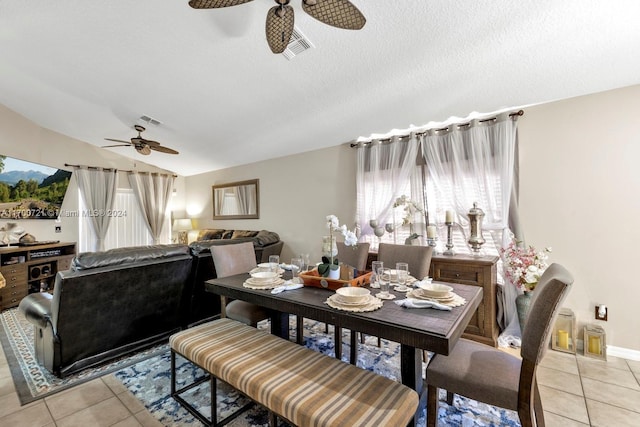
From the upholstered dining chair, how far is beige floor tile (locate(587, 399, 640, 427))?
230 cm

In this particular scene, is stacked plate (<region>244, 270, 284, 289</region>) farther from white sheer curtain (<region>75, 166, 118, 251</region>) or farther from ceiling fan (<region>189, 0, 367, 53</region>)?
white sheer curtain (<region>75, 166, 118, 251</region>)

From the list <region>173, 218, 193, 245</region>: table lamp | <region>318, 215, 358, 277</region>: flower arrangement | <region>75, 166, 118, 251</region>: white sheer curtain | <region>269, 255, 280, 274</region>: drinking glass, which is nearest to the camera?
<region>318, 215, 358, 277</region>: flower arrangement

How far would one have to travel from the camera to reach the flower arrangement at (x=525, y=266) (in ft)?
8.21

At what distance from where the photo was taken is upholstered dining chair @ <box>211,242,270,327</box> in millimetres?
2297

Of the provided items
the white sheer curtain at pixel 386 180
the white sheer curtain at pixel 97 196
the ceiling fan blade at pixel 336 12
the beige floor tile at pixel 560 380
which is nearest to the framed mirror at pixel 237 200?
the white sheer curtain at pixel 97 196

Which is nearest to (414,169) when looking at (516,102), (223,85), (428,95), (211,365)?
(428,95)

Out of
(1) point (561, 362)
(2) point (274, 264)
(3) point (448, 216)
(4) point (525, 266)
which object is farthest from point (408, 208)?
(1) point (561, 362)

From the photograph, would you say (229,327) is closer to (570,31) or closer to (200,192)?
(570,31)

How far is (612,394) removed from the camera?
191 cm

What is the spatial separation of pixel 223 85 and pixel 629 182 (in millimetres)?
3976

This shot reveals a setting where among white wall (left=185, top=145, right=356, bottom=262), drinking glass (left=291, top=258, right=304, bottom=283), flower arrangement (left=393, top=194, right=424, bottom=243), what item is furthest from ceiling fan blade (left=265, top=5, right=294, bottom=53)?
white wall (left=185, top=145, right=356, bottom=262)

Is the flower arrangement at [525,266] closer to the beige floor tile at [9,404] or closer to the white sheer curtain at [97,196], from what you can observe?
the beige floor tile at [9,404]

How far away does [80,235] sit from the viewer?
5230mm

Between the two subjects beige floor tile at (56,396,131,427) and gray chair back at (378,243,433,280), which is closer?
beige floor tile at (56,396,131,427)
